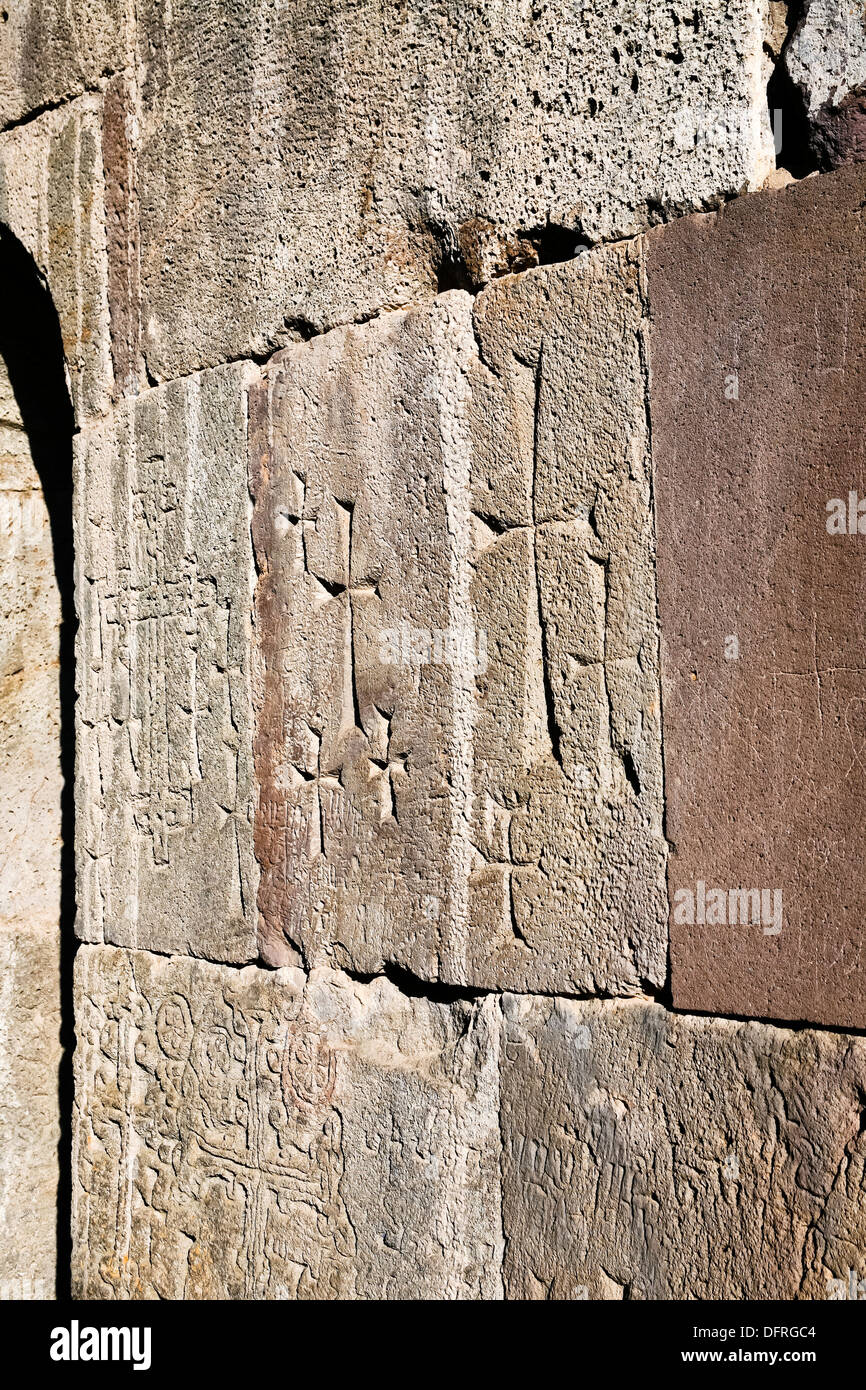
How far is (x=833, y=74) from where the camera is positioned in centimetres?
191

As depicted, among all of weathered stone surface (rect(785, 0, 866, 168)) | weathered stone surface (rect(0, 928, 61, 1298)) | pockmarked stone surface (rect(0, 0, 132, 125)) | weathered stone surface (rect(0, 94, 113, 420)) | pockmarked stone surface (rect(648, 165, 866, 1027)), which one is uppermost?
pockmarked stone surface (rect(0, 0, 132, 125))

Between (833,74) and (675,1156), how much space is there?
1.73m

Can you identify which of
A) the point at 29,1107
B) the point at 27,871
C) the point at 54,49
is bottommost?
the point at 29,1107

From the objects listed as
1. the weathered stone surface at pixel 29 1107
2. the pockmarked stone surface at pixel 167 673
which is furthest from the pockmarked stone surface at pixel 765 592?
the weathered stone surface at pixel 29 1107

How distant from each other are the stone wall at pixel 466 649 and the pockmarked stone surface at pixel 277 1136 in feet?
0.04

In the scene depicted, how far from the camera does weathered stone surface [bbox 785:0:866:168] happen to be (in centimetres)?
188

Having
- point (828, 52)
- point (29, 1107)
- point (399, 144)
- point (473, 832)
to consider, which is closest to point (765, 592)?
point (473, 832)

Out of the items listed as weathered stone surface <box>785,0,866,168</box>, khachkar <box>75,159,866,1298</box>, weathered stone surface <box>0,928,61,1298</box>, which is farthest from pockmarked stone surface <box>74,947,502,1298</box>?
weathered stone surface <box>785,0,866,168</box>

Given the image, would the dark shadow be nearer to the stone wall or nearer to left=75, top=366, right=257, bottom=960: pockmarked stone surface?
the stone wall

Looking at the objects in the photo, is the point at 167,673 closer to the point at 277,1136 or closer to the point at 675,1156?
the point at 277,1136

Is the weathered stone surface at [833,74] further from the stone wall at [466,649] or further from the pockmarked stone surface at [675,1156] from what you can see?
the pockmarked stone surface at [675,1156]

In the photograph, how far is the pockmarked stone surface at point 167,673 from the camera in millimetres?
2818

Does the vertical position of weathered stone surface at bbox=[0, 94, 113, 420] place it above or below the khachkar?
above

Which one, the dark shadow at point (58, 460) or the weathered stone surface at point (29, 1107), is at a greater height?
the dark shadow at point (58, 460)
